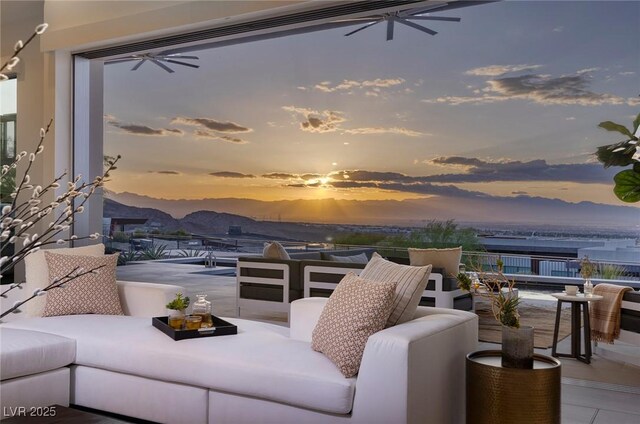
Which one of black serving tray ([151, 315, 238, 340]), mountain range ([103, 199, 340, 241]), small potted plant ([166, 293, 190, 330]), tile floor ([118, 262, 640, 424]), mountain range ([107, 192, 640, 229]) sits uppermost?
mountain range ([107, 192, 640, 229])

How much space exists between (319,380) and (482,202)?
298 inches

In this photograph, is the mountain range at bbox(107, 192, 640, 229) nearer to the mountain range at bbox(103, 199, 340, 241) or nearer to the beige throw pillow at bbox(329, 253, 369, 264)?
the mountain range at bbox(103, 199, 340, 241)

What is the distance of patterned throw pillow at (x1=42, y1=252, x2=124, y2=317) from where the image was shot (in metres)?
4.16

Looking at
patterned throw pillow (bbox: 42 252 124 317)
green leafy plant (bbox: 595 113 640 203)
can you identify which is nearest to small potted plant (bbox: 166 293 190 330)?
patterned throw pillow (bbox: 42 252 124 317)

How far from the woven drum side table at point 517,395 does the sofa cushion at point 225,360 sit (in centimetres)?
59

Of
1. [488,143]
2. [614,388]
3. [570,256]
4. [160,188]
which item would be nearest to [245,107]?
[160,188]

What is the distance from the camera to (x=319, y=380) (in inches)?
112

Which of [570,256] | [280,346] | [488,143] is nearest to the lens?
[280,346]

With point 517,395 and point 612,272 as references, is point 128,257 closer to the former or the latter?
point 612,272

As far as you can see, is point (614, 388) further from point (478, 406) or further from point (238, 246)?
point (238, 246)

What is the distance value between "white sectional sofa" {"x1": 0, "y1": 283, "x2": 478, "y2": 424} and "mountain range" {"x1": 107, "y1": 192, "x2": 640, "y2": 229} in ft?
21.4

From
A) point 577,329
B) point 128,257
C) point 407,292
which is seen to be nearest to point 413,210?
point 128,257

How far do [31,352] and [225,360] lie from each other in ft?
3.28

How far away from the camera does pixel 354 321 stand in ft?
9.74
